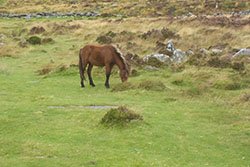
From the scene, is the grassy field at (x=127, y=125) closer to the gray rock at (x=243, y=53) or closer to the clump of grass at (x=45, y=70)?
the clump of grass at (x=45, y=70)

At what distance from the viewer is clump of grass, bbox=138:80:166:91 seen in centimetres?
2070

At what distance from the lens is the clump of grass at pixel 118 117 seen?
14883 millimetres

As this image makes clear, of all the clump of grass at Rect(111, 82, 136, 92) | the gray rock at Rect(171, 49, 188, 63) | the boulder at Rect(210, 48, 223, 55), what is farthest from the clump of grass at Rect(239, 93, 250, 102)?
the boulder at Rect(210, 48, 223, 55)

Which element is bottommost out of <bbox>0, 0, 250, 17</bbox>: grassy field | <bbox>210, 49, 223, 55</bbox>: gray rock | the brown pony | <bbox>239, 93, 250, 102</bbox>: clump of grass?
<bbox>0, 0, 250, 17</bbox>: grassy field

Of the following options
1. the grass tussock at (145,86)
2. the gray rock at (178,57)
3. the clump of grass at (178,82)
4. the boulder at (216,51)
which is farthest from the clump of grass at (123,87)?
the boulder at (216,51)

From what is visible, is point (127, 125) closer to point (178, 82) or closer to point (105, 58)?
point (105, 58)

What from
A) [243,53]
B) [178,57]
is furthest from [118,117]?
[243,53]

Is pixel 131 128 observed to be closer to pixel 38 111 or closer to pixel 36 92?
pixel 38 111

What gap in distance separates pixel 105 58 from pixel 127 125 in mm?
7277

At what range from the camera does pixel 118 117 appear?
48.9 ft

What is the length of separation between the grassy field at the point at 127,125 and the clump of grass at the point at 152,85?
130 mm

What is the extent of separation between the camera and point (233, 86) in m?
20.7

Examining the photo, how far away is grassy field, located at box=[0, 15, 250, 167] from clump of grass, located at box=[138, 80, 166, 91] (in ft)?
0.43

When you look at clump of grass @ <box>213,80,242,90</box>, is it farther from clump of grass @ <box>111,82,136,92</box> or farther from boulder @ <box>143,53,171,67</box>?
boulder @ <box>143,53,171,67</box>
